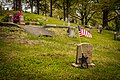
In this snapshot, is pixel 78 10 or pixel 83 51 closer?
pixel 83 51

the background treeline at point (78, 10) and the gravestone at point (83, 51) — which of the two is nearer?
the gravestone at point (83, 51)

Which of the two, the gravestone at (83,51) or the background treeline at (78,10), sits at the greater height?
the background treeline at (78,10)

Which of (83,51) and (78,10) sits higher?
(78,10)

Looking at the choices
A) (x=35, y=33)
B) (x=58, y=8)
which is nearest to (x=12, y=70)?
(x=35, y=33)

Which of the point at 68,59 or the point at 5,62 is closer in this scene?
the point at 5,62

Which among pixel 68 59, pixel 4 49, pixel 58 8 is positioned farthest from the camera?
pixel 58 8

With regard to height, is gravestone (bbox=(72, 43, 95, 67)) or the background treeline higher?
the background treeline

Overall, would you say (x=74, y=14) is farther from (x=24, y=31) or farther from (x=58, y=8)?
(x=24, y=31)

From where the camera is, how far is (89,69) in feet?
48.4

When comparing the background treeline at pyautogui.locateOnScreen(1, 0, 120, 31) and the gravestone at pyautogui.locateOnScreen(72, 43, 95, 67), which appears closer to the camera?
the gravestone at pyautogui.locateOnScreen(72, 43, 95, 67)

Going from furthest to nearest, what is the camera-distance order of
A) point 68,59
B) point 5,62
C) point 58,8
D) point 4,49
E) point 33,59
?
point 58,8 < point 4,49 < point 68,59 < point 33,59 < point 5,62

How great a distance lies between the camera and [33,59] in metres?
15.7

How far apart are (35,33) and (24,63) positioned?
14.7 m

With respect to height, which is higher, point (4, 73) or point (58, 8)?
point (58, 8)
